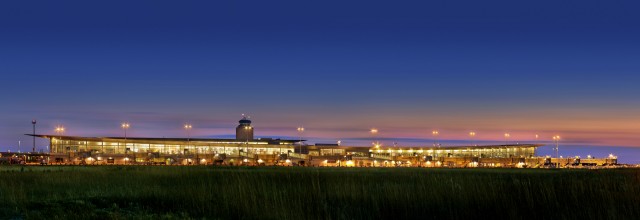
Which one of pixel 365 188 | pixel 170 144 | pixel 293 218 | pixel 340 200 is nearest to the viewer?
pixel 293 218

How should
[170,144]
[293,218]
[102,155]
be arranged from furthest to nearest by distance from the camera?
[170,144]
[102,155]
[293,218]

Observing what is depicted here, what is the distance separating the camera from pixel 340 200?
22.6 metres

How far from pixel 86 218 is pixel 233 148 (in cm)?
17357

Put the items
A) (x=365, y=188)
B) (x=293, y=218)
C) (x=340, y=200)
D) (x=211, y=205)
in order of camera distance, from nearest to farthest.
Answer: (x=293, y=218) → (x=211, y=205) → (x=340, y=200) → (x=365, y=188)

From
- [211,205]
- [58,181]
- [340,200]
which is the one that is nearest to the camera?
[211,205]

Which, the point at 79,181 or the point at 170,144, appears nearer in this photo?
the point at 79,181

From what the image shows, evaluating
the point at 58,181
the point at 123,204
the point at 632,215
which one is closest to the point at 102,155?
the point at 58,181

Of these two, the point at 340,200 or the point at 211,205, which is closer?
the point at 211,205

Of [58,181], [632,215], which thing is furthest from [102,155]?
[632,215]

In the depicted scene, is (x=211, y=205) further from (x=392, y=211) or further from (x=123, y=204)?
(x=392, y=211)

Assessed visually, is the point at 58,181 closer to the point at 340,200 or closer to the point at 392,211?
the point at 340,200

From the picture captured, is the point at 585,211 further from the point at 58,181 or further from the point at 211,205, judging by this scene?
the point at 58,181

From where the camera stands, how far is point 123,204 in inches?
856

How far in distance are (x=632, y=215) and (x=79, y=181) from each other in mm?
26748
